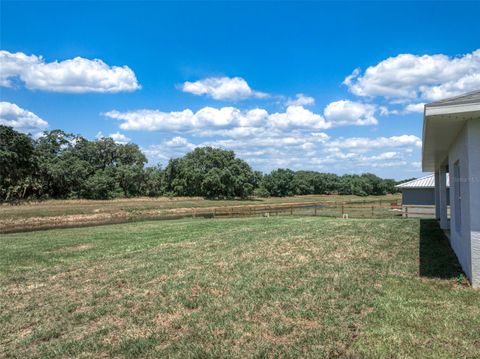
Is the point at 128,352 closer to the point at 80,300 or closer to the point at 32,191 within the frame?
the point at 80,300

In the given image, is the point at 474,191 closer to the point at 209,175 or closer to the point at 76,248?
the point at 76,248

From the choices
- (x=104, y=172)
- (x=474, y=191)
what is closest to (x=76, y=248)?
(x=474, y=191)

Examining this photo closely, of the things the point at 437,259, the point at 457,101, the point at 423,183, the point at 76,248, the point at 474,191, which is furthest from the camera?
the point at 423,183

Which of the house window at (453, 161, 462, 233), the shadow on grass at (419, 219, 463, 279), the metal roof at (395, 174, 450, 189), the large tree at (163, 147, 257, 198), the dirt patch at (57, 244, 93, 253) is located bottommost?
the dirt patch at (57, 244, 93, 253)

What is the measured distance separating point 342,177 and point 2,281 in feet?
378

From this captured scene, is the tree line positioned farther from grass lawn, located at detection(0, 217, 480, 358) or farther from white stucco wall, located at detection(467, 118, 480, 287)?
white stucco wall, located at detection(467, 118, 480, 287)

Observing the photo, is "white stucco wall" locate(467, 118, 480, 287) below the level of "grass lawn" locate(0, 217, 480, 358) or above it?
above

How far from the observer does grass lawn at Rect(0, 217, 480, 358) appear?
4.18m

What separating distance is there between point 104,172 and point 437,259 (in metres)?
64.4

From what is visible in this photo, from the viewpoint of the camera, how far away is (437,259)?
8.61 meters

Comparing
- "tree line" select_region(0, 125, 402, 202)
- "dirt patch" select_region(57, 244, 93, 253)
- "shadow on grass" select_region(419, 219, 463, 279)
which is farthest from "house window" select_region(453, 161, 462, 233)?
"tree line" select_region(0, 125, 402, 202)

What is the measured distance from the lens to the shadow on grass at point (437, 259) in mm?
7234

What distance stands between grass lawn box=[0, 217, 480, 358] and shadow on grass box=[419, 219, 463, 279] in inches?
1.8

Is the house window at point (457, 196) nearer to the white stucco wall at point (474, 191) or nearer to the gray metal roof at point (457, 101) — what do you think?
the white stucco wall at point (474, 191)
